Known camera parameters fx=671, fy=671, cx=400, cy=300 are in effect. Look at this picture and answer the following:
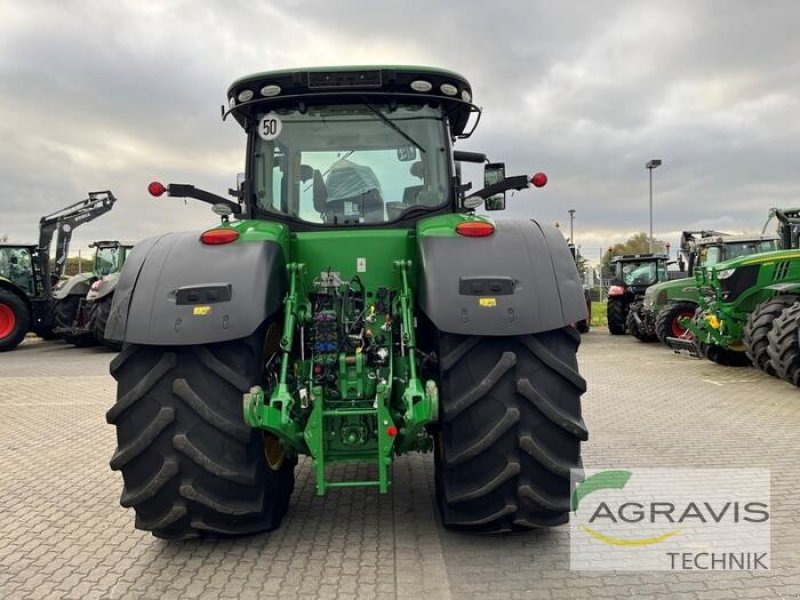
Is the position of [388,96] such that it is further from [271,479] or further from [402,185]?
[271,479]

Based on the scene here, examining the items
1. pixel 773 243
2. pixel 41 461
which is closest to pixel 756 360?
pixel 773 243

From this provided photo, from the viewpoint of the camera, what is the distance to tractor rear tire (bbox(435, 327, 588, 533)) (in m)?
3.35

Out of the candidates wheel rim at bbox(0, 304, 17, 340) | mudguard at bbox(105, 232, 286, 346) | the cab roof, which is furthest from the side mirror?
wheel rim at bbox(0, 304, 17, 340)

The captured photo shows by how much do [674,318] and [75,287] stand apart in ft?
45.7

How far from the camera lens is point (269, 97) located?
427 cm

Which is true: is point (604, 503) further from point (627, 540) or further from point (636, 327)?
point (636, 327)

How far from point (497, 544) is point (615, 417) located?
397cm

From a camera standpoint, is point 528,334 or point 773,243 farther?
point 773,243

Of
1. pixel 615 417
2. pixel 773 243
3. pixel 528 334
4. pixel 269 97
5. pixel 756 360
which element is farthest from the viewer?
pixel 773 243

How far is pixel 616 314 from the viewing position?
18.8 m

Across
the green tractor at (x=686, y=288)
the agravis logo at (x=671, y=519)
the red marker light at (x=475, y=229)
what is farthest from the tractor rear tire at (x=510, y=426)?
the green tractor at (x=686, y=288)

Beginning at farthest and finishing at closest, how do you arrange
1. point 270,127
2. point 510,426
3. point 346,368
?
1. point 270,127
2. point 346,368
3. point 510,426

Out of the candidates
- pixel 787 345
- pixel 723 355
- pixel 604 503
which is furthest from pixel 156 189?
pixel 723 355

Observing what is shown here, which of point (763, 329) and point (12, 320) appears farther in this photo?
point (12, 320)
